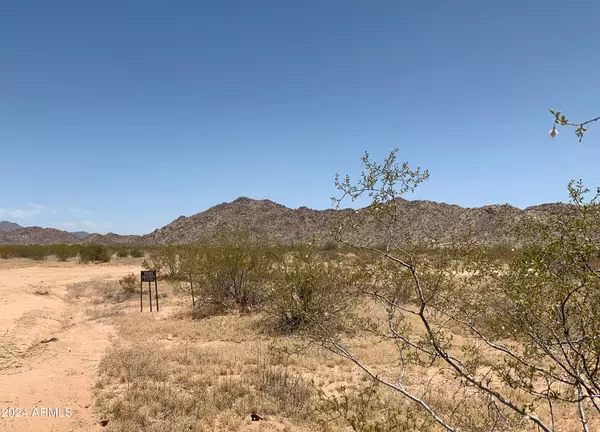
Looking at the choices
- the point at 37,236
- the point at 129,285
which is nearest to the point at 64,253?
the point at 129,285

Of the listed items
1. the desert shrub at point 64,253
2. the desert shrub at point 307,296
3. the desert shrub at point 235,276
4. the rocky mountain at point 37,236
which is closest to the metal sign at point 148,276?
the desert shrub at point 235,276

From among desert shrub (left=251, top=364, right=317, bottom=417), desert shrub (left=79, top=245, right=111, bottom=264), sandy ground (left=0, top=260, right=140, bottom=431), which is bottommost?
desert shrub (left=251, top=364, right=317, bottom=417)

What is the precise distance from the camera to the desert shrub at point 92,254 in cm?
3566

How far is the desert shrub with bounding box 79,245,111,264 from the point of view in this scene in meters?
35.7

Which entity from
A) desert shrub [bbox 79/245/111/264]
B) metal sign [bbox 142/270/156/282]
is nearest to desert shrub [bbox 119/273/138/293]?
metal sign [bbox 142/270/156/282]

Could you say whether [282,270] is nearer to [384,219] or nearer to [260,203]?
[384,219]

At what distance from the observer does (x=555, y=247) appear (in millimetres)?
3150

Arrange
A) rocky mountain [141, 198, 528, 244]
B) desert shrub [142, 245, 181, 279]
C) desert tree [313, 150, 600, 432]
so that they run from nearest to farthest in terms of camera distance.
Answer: desert tree [313, 150, 600, 432]
desert shrub [142, 245, 181, 279]
rocky mountain [141, 198, 528, 244]

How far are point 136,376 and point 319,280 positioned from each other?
537 cm

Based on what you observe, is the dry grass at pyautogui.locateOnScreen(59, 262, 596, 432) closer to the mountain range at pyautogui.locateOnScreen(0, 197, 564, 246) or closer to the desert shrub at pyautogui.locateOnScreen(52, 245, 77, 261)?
the desert shrub at pyautogui.locateOnScreen(52, 245, 77, 261)

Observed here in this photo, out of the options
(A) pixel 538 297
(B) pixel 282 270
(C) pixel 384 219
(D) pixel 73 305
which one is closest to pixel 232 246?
(B) pixel 282 270

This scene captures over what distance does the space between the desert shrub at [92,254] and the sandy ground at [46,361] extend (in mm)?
20037

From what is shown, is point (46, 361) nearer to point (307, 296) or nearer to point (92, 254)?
point (307, 296)

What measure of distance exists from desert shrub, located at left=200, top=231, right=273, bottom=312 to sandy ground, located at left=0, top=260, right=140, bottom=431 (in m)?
3.63
